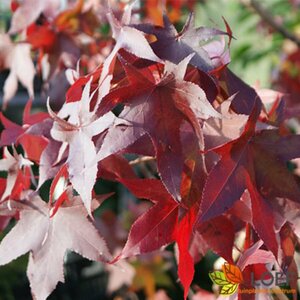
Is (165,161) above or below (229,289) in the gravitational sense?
above

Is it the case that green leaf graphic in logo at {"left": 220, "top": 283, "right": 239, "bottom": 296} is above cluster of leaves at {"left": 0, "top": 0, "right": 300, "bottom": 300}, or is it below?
below

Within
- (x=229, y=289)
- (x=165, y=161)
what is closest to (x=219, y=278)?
(x=229, y=289)

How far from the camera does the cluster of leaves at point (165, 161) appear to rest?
588 millimetres

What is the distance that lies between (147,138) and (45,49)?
0.59 m

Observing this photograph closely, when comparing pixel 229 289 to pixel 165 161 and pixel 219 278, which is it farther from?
pixel 165 161

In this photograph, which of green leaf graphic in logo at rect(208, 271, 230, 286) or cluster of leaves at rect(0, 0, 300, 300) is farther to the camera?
green leaf graphic in logo at rect(208, 271, 230, 286)

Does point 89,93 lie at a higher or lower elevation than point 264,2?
higher

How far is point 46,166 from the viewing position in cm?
69

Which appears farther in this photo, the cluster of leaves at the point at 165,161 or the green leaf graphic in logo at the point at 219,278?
the green leaf graphic in logo at the point at 219,278

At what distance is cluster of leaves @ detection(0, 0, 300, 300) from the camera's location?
23.1 inches

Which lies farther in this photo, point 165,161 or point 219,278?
point 219,278

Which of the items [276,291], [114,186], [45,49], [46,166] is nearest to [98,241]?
[46,166]

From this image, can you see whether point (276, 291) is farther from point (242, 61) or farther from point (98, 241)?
point (242, 61)

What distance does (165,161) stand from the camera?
0.59 metres
